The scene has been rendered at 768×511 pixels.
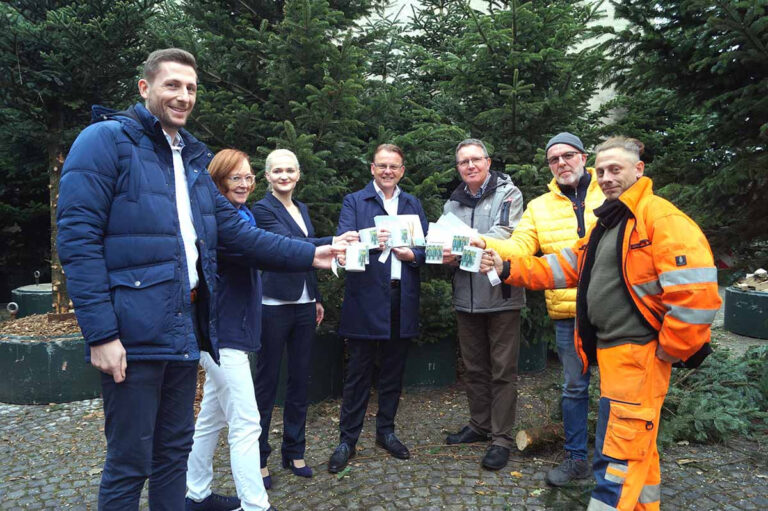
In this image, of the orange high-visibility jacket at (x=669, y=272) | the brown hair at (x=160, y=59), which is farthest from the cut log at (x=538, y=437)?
the brown hair at (x=160, y=59)

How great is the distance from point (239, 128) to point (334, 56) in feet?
4.24

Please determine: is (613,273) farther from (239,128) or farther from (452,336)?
(239,128)

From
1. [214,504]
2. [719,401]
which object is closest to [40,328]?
[214,504]

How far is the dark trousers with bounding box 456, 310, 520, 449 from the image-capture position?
4.16m

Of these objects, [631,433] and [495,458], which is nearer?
[631,433]

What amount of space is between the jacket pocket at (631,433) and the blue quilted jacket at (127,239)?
6.66 feet

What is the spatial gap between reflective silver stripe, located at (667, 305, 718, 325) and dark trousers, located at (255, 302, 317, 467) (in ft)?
7.75

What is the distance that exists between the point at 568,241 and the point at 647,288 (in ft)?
3.61

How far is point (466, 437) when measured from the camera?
448cm

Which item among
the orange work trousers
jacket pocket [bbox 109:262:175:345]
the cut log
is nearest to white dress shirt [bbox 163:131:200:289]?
jacket pocket [bbox 109:262:175:345]

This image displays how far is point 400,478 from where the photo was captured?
384 cm

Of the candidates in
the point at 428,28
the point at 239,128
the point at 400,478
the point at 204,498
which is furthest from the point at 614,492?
the point at 428,28

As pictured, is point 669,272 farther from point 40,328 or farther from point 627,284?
point 40,328

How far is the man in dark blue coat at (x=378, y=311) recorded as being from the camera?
404 cm
